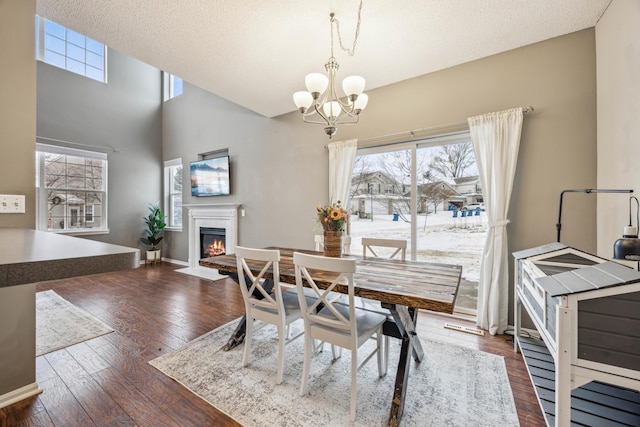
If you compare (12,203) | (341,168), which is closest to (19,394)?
(12,203)

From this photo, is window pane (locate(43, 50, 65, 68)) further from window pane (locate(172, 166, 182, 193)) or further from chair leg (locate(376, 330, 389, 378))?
chair leg (locate(376, 330, 389, 378))

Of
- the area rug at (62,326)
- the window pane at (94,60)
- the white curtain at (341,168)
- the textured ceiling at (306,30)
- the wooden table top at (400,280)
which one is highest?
the window pane at (94,60)

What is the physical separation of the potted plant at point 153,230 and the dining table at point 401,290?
14.3ft

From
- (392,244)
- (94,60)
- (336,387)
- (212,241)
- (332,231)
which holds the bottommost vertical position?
(336,387)

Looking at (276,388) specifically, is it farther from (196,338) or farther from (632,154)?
(632,154)

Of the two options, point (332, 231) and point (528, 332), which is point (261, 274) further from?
point (528, 332)

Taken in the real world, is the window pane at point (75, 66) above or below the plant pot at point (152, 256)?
above

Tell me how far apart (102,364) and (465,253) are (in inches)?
139

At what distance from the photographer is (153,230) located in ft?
18.7

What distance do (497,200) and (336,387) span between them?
221 cm

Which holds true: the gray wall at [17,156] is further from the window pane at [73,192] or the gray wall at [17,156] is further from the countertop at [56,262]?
A: the window pane at [73,192]

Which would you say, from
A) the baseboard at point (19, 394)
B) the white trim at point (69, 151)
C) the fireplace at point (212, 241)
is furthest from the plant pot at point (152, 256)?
the baseboard at point (19, 394)

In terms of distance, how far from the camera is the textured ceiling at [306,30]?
81.6 inches

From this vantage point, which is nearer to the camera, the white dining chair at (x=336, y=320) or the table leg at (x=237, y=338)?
the white dining chair at (x=336, y=320)
